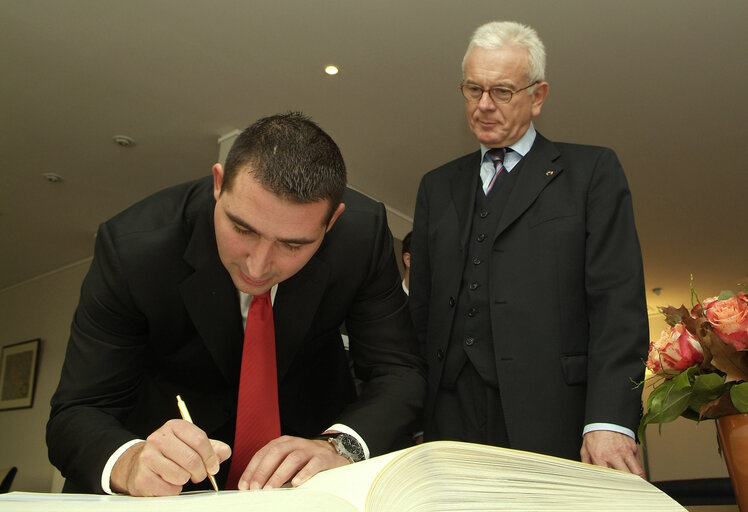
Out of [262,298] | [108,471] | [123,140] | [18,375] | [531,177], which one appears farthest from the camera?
[18,375]

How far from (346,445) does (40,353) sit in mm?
7396

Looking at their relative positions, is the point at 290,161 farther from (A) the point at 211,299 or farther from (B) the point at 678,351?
(B) the point at 678,351

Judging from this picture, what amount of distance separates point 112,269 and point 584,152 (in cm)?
112

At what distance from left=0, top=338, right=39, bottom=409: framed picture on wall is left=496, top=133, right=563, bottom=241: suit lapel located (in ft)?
23.2

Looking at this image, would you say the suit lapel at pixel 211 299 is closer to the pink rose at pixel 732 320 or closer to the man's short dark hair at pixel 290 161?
the man's short dark hair at pixel 290 161

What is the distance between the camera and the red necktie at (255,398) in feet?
3.64

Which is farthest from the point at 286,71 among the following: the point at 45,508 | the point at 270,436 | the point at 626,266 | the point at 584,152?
the point at 45,508

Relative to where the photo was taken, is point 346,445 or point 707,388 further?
point 346,445

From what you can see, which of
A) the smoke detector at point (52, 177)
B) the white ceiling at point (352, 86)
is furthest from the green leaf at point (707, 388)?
the smoke detector at point (52, 177)

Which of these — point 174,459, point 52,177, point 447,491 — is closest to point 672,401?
point 447,491

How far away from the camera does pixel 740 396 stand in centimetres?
80

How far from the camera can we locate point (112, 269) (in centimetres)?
124

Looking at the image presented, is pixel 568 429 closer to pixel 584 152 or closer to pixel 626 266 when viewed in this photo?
pixel 626 266

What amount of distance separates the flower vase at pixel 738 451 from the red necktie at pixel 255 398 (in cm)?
67
